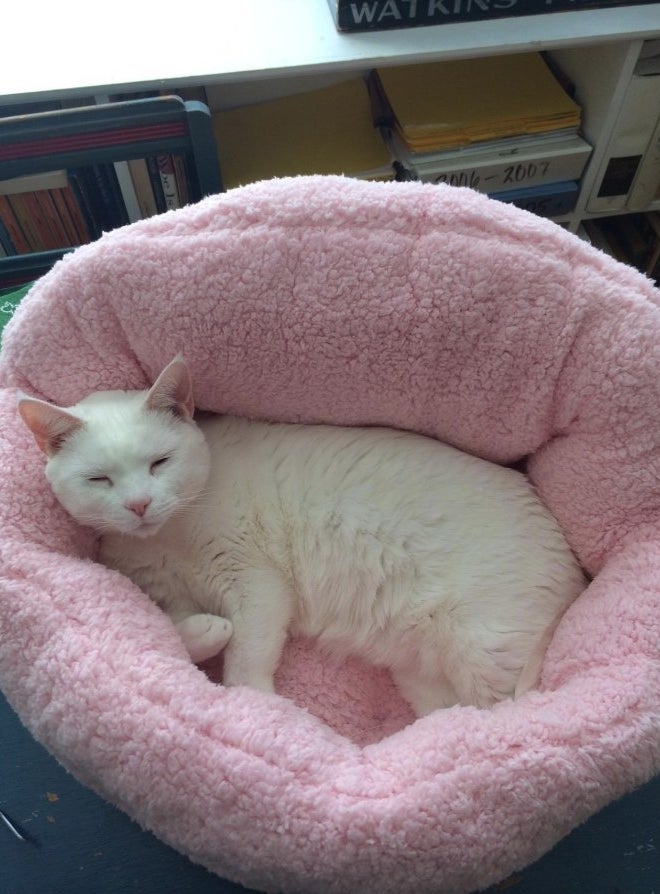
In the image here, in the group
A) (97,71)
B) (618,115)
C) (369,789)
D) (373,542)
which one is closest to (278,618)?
(373,542)

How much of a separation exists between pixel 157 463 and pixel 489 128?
1.06 meters

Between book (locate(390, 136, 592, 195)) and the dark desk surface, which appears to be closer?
the dark desk surface

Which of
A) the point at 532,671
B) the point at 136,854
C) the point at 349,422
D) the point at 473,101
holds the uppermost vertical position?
the point at 473,101

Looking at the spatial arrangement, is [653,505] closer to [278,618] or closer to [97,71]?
[278,618]

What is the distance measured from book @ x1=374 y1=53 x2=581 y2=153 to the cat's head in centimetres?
89

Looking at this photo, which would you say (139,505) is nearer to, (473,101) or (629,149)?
(473,101)

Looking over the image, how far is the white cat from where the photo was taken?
3.19 feet

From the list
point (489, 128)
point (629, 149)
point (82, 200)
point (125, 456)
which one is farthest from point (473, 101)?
point (125, 456)

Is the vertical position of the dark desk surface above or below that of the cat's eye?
below

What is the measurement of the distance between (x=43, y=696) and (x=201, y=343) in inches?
21.3

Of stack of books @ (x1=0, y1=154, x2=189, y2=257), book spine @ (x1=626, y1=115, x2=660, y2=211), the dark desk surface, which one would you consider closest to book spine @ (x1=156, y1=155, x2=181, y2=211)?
stack of books @ (x1=0, y1=154, x2=189, y2=257)

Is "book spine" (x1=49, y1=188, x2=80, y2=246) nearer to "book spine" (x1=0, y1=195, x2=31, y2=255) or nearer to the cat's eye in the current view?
"book spine" (x1=0, y1=195, x2=31, y2=255)

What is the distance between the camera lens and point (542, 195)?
1.55m

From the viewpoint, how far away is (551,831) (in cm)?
80
